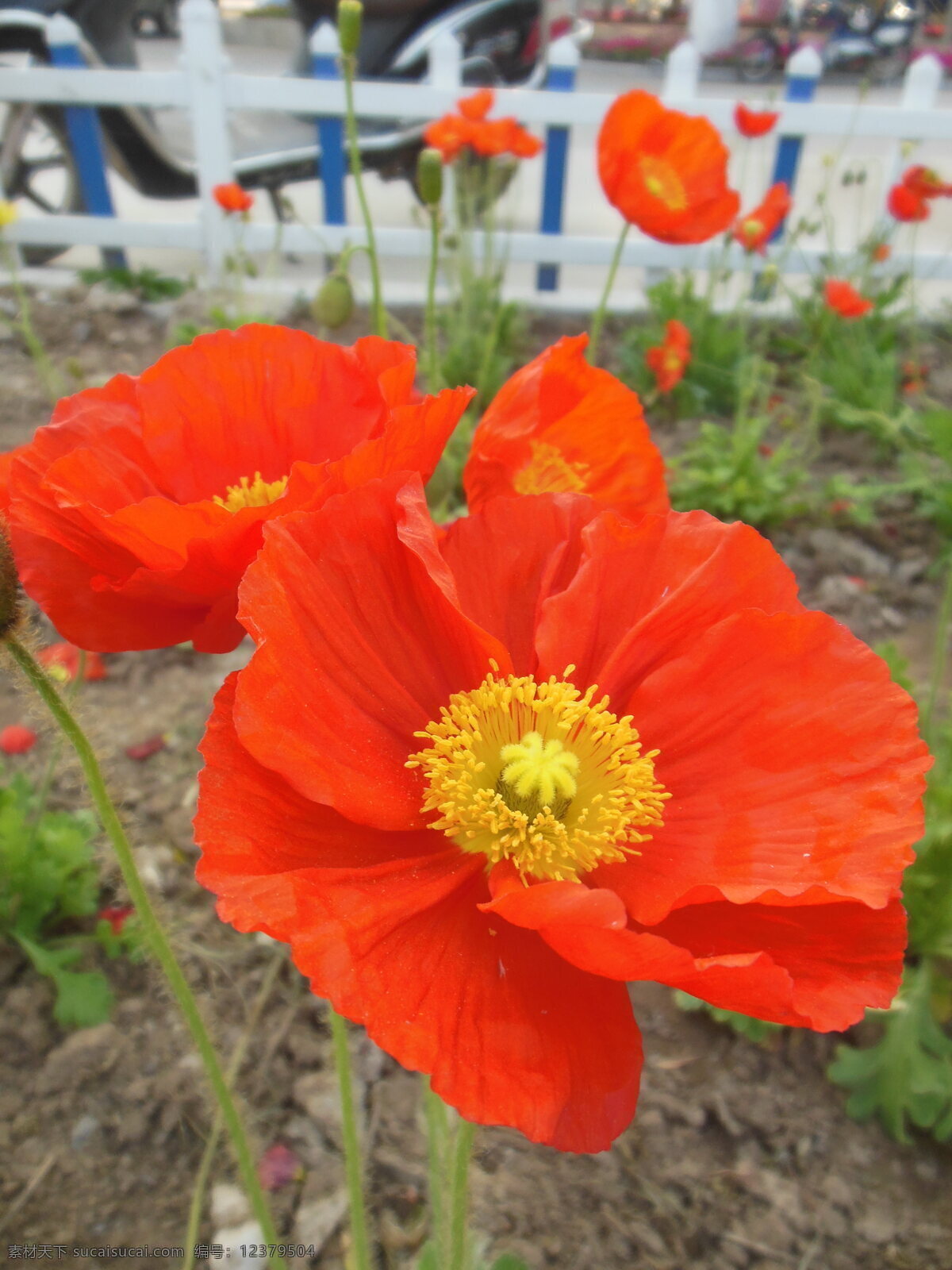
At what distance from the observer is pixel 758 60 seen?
1692 cm

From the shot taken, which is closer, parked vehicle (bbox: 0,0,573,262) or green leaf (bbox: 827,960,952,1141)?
green leaf (bbox: 827,960,952,1141)

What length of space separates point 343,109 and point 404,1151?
4209 millimetres

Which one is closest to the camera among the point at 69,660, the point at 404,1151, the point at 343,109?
the point at 404,1151

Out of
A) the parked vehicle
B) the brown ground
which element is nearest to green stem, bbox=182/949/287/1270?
the brown ground

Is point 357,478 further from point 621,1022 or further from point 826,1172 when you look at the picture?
point 826,1172

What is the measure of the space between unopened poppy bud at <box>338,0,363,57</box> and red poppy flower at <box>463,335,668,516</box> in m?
0.51

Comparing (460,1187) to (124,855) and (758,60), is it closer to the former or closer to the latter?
(124,855)

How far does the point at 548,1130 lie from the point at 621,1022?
75mm

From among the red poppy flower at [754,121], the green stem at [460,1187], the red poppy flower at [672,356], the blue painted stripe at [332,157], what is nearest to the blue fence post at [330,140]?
the blue painted stripe at [332,157]

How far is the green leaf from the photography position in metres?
1.35

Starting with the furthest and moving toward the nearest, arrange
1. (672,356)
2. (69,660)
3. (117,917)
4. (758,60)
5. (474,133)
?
(758,60), (672,356), (474,133), (69,660), (117,917)

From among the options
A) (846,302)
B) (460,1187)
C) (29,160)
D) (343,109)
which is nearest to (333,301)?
(460,1187)

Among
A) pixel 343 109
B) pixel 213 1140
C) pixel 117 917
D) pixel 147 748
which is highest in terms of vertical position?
pixel 343 109

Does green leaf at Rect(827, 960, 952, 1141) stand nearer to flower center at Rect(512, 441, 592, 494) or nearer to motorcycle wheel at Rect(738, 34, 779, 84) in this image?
flower center at Rect(512, 441, 592, 494)
